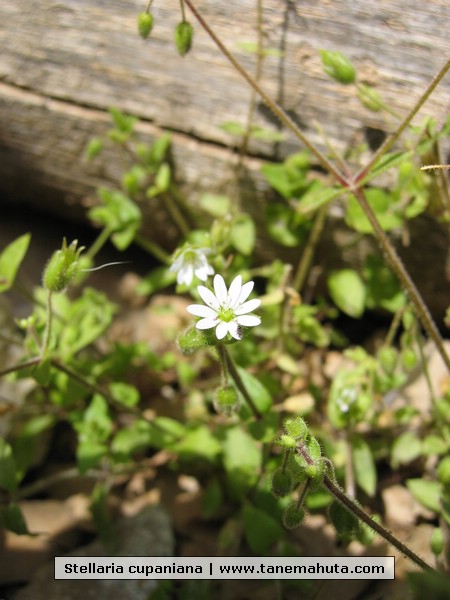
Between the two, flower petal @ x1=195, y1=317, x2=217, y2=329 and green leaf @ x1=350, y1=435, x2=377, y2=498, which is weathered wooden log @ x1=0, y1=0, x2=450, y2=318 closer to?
green leaf @ x1=350, y1=435, x2=377, y2=498

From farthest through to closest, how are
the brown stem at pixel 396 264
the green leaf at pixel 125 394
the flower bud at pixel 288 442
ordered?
the green leaf at pixel 125 394, the brown stem at pixel 396 264, the flower bud at pixel 288 442

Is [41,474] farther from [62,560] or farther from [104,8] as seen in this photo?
[104,8]

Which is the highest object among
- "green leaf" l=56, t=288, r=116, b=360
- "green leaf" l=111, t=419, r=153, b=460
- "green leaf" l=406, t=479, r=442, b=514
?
"green leaf" l=56, t=288, r=116, b=360

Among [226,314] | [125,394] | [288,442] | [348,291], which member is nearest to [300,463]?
[288,442]

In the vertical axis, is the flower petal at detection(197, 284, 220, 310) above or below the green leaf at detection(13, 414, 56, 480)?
above

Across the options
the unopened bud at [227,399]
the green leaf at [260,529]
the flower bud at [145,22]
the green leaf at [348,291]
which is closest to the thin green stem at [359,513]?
the unopened bud at [227,399]

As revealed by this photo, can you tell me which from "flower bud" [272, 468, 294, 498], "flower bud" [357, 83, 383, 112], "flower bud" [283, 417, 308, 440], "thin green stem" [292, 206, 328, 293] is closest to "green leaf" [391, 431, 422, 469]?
"thin green stem" [292, 206, 328, 293]

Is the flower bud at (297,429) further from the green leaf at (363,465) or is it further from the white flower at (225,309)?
the green leaf at (363,465)
